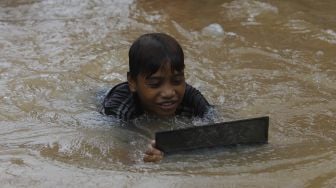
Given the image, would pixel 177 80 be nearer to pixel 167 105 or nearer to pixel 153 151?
pixel 167 105

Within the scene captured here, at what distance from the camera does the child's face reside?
3404 mm

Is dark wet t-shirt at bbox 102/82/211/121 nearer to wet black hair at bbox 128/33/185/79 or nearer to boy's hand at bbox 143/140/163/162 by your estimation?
wet black hair at bbox 128/33/185/79

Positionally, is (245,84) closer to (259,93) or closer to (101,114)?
(259,93)

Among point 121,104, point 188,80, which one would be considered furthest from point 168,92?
point 188,80

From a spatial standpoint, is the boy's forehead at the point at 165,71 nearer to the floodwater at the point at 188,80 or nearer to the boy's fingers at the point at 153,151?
the floodwater at the point at 188,80

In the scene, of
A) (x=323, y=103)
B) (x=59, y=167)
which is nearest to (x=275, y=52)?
(x=323, y=103)

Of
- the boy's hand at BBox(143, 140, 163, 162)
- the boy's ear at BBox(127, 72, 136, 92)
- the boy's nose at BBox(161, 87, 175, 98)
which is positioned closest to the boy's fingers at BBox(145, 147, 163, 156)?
the boy's hand at BBox(143, 140, 163, 162)

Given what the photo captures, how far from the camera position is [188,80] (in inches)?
188

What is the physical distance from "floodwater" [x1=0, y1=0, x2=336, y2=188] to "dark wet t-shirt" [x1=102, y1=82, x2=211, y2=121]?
0.28ft

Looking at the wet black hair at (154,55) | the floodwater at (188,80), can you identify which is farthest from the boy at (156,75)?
the floodwater at (188,80)

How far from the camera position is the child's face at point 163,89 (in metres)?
3.40

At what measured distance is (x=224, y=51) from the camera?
5391 millimetres

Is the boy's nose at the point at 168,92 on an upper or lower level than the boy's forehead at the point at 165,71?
lower

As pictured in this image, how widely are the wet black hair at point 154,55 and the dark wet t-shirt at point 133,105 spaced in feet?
1.05
